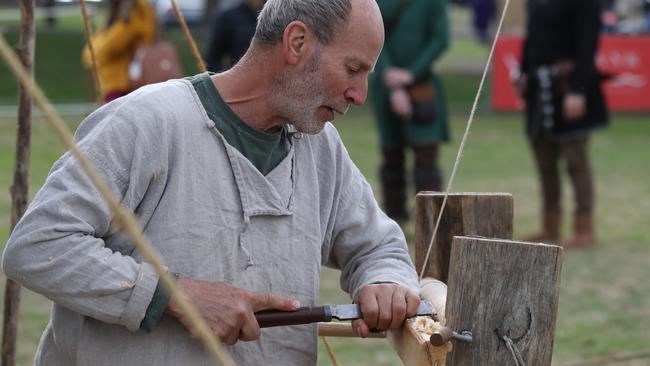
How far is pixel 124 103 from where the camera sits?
101 inches

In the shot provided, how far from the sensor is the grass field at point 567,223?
228 inches

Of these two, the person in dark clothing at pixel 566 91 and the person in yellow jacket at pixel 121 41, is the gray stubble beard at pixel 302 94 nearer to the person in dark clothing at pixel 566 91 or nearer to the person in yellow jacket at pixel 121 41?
the person in yellow jacket at pixel 121 41

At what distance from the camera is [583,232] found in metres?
8.32

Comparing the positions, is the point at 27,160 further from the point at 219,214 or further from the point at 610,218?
the point at 610,218

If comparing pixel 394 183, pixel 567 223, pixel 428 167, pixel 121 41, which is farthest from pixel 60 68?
pixel 428 167

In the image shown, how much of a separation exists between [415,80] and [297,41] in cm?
546

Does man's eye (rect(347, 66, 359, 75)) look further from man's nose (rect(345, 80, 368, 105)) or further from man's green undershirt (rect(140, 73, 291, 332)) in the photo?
man's green undershirt (rect(140, 73, 291, 332))

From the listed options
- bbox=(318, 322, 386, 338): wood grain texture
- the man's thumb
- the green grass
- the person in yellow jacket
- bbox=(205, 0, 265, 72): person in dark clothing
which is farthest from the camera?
the green grass

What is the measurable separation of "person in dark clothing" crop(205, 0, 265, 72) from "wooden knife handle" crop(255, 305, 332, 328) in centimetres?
526

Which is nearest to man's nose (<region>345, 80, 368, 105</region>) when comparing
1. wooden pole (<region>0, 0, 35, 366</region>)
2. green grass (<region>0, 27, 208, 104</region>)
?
wooden pole (<region>0, 0, 35, 366</region>)

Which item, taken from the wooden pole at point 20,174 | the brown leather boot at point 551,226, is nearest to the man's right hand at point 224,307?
the wooden pole at point 20,174

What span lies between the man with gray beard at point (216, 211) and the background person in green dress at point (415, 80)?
17.0 feet

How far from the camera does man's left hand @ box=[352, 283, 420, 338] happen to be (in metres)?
2.71

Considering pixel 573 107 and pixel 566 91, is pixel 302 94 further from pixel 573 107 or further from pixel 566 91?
pixel 566 91
